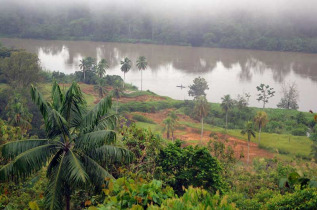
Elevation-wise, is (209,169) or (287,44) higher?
(287,44)

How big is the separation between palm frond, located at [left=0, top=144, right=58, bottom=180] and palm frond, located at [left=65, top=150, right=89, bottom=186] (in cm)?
44

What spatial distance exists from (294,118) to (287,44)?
37418mm

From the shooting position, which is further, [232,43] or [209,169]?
[232,43]

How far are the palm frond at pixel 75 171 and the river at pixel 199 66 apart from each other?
36920mm

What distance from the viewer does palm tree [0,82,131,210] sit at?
6.67m

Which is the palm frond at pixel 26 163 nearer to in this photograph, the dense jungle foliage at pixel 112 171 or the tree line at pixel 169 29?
the dense jungle foliage at pixel 112 171

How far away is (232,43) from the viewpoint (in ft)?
249

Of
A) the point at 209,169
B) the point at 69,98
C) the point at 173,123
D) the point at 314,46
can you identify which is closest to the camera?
the point at 69,98

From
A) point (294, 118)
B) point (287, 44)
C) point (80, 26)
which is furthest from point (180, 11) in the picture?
point (294, 118)

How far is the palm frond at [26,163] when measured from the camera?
21.5ft

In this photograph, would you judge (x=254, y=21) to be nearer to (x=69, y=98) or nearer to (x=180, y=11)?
(x=180, y=11)

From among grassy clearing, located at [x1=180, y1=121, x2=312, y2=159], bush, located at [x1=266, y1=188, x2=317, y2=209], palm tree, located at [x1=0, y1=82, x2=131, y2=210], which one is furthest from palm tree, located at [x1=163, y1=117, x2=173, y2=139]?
palm tree, located at [x1=0, y1=82, x2=131, y2=210]

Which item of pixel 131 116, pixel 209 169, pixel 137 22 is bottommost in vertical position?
pixel 131 116

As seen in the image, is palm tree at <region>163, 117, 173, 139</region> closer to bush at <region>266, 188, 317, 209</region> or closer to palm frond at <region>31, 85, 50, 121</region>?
bush at <region>266, 188, 317, 209</region>
